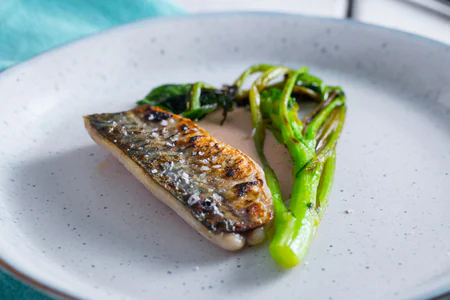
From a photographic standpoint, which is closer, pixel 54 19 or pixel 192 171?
pixel 192 171

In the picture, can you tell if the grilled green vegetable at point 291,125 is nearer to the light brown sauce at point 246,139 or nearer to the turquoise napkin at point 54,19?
the light brown sauce at point 246,139

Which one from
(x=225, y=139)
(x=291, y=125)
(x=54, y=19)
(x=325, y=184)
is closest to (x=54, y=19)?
(x=54, y=19)

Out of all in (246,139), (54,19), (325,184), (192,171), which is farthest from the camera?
(54,19)

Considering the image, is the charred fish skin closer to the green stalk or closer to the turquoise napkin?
the green stalk

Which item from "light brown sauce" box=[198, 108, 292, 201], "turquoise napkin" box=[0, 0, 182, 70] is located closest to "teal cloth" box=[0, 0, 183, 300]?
"turquoise napkin" box=[0, 0, 182, 70]

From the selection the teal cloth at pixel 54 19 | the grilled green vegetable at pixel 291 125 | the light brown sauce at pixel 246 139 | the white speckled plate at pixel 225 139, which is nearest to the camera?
the white speckled plate at pixel 225 139

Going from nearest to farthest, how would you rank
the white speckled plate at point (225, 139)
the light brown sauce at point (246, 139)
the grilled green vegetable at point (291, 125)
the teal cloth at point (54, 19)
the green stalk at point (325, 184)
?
the white speckled plate at point (225, 139) < the grilled green vegetable at point (291, 125) < the green stalk at point (325, 184) < the light brown sauce at point (246, 139) < the teal cloth at point (54, 19)

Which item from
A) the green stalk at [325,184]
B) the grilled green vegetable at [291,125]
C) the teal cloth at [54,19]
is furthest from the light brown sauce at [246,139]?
the teal cloth at [54,19]

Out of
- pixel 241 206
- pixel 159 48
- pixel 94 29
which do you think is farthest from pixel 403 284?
pixel 94 29

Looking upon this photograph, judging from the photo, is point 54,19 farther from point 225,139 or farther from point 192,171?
point 192,171
